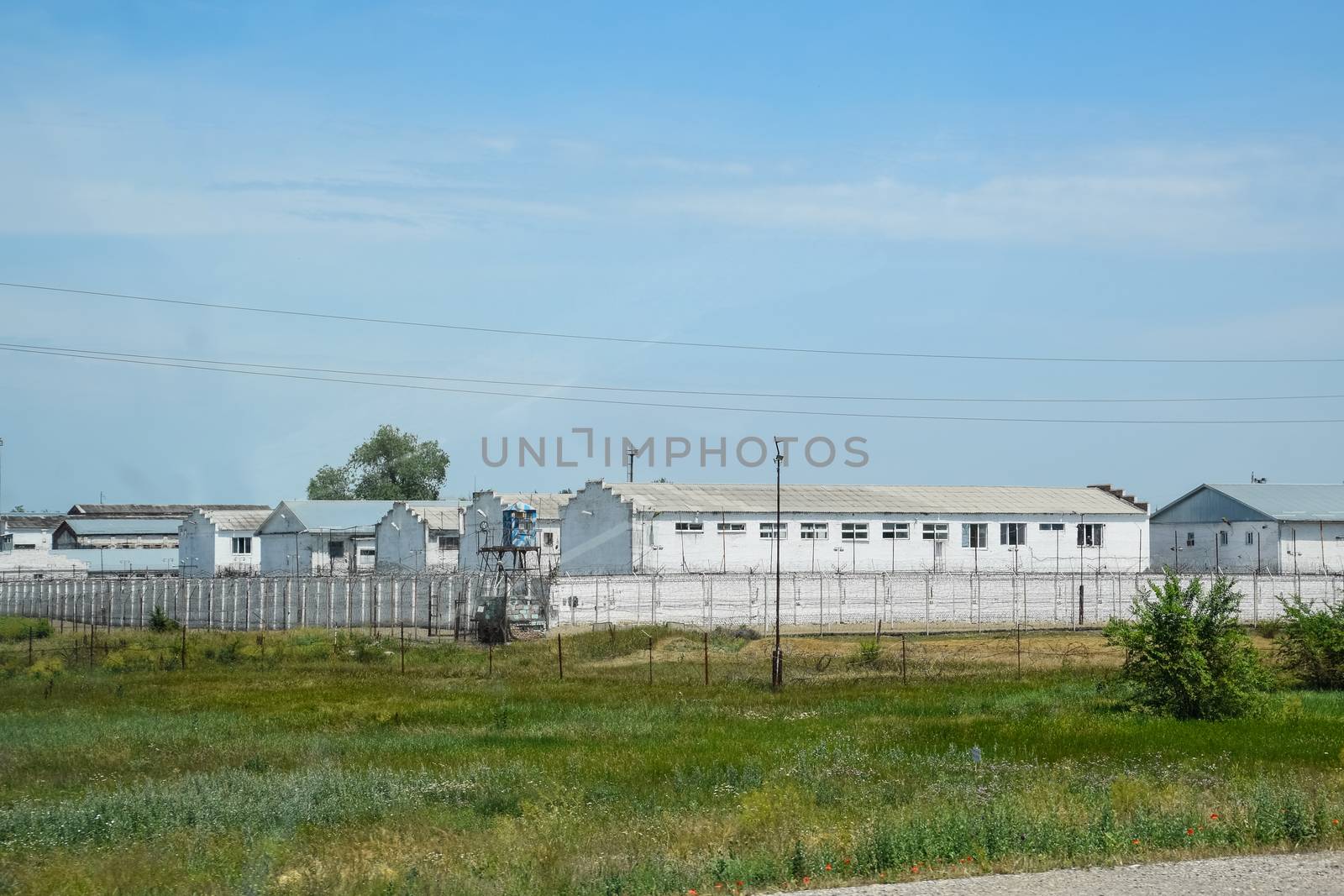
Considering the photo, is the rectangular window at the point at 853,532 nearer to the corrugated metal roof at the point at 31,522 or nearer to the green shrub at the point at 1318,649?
the green shrub at the point at 1318,649

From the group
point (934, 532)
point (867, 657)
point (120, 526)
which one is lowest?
point (867, 657)

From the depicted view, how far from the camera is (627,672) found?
152 feet

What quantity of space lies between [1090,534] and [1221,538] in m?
11.1

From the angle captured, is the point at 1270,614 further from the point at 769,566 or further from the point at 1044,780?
the point at 1044,780

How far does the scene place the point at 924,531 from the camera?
79375mm

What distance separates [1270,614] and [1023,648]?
81.4 ft

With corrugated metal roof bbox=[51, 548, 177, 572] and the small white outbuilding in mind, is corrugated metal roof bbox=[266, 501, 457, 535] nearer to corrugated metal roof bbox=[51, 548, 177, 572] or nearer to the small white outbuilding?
the small white outbuilding

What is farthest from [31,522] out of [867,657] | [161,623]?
[867,657]

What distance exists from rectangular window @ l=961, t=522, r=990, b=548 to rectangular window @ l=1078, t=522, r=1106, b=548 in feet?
21.4

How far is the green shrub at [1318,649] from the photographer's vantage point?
38281 mm

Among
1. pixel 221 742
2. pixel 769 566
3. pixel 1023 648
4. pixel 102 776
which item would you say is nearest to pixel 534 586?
pixel 769 566

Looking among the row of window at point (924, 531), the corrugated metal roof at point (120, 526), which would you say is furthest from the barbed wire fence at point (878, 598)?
the corrugated metal roof at point (120, 526)

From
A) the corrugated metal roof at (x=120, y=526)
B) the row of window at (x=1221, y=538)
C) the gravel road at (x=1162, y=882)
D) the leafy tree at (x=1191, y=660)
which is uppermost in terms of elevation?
the corrugated metal roof at (x=120, y=526)

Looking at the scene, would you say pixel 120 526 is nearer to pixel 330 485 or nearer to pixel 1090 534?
pixel 330 485
